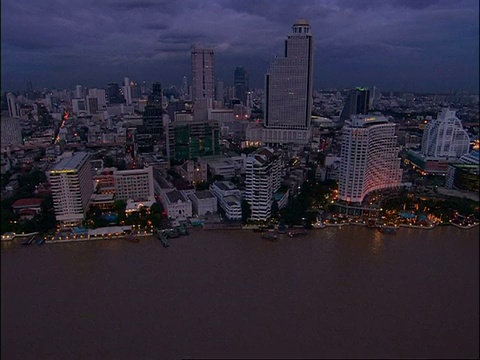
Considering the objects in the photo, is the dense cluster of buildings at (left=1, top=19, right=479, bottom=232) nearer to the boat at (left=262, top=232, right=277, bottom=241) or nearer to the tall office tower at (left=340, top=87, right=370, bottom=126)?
the tall office tower at (left=340, top=87, right=370, bottom=126)

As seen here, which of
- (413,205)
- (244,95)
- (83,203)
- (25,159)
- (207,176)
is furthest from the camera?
(244,95)

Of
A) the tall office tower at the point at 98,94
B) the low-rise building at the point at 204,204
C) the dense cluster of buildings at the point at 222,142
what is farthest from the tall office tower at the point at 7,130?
the low-rise building at the point at 204,204

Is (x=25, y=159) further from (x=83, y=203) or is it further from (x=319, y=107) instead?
(x=319, y=107)

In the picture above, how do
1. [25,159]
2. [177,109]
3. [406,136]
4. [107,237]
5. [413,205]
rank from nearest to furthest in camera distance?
[107,237] < [413,205] < [25,159] < [406,136] < [177,109]

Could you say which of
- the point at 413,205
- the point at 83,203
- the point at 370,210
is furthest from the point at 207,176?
the point at 413,205

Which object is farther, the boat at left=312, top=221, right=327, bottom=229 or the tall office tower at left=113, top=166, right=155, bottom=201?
the tall office tower at left=113, top=166, right=155, bottom=201

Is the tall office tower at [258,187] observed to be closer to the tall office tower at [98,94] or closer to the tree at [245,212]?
the tree at [245,212]

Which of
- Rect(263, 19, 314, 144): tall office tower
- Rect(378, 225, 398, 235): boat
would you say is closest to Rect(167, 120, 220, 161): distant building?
Rect(263, 19, 314, 144): tall office tower
